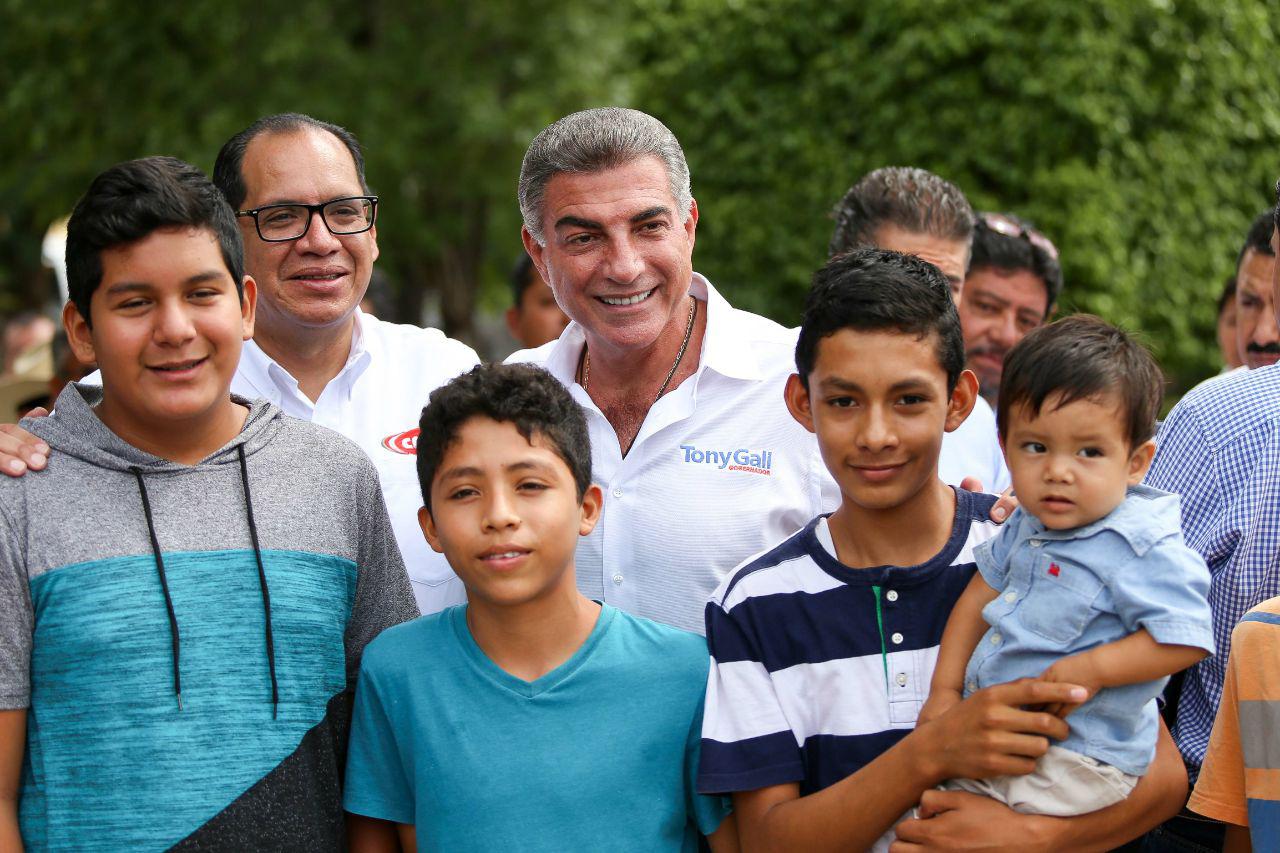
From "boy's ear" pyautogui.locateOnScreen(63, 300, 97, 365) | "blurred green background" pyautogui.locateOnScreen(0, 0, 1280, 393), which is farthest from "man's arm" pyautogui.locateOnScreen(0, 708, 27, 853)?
"blurred green background" pyautogui.locateOnScreen(0, 0, 1280, 393)

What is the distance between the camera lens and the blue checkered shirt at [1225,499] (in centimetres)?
306

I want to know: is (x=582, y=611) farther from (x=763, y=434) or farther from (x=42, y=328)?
(x=42, y=328)

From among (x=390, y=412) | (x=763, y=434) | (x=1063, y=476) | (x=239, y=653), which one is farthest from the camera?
(x=390, y=412)

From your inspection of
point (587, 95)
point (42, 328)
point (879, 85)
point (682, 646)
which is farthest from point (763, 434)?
point (587, 95)

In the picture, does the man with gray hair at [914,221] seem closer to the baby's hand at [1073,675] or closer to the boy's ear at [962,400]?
the boy's ear at [962,400]

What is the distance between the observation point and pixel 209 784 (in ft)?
9.25

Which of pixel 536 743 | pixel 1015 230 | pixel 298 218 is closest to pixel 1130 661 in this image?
pixel 536 743

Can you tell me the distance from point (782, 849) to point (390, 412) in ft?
5.82

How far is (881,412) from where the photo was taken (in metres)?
2.89

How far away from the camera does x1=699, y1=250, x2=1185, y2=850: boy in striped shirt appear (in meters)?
2.75

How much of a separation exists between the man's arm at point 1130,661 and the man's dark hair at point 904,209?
2.11 m

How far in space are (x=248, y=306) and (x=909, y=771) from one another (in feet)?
5.85

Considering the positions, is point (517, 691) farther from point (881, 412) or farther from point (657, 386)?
point (657, 386)

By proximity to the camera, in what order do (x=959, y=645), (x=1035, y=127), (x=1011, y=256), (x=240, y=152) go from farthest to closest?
(x=1035, y=127)
(x=1011, y=256)
(x=240, y=152)
(x=959, y=645)
